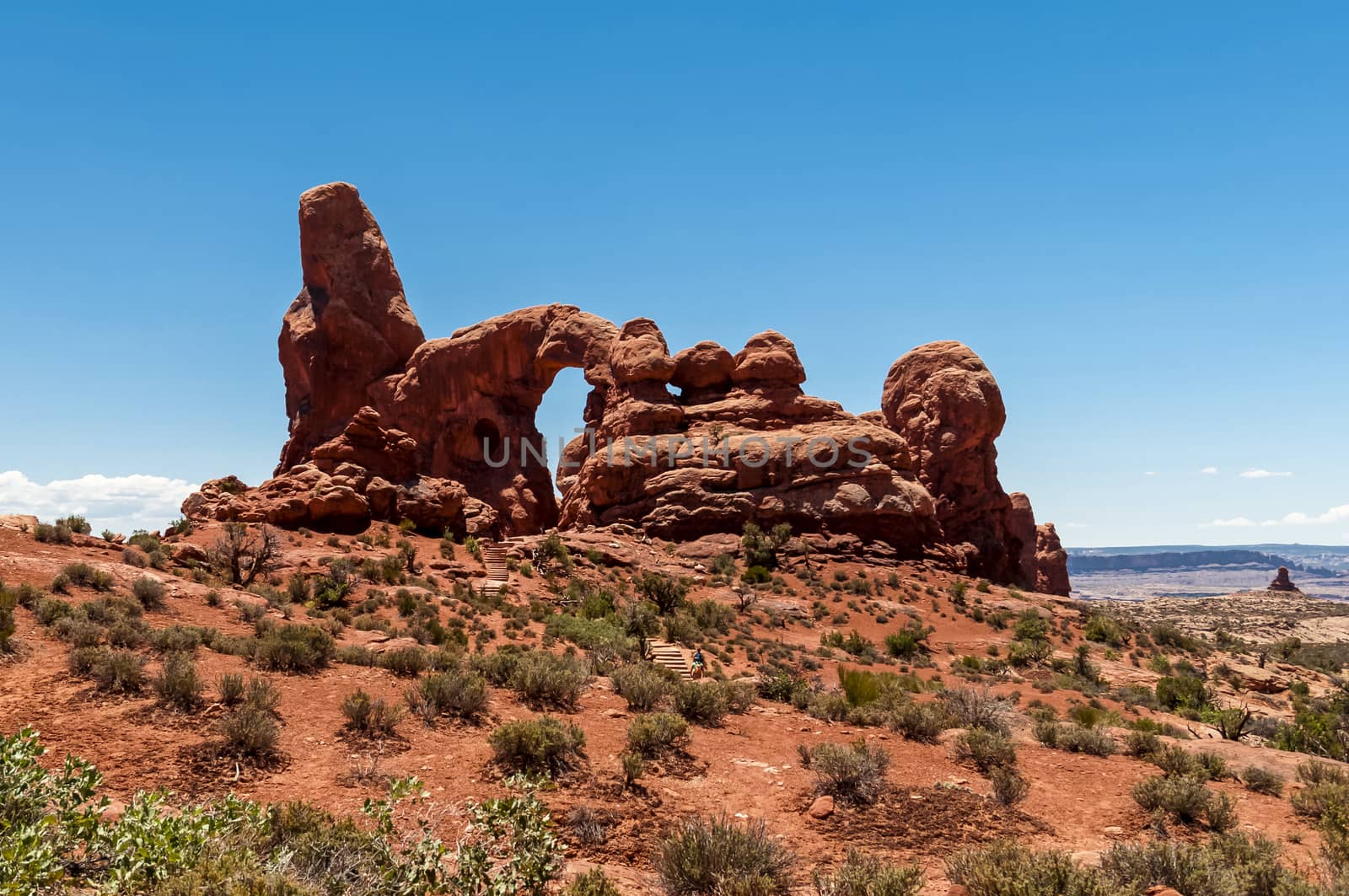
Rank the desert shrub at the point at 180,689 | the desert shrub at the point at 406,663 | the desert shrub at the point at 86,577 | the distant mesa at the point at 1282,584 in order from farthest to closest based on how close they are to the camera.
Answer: the distant mesa at the point at 1282,584
the desert shrub at the point at 86,577
the desert shrub at the point at 406,663
the desert shrub at the point at 180,689

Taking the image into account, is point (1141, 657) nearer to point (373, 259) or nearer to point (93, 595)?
point (93, 595)

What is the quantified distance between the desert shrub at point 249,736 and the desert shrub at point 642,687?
4.65 m

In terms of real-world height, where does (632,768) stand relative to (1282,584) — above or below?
above

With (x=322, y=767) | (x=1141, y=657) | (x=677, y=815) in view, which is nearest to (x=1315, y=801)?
(x=677, y=815)

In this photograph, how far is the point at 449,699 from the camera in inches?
370

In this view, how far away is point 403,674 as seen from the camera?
11430 mm

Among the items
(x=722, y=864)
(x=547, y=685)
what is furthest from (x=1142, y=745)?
(x=547, y=685)

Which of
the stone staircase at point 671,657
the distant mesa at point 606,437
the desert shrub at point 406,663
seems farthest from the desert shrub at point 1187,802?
the distant mesa at point 606,437

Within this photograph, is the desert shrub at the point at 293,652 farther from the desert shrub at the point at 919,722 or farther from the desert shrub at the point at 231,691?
the desert shrub at the point at 919,722

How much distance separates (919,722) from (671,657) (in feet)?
28.4

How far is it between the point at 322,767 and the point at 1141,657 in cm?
3094

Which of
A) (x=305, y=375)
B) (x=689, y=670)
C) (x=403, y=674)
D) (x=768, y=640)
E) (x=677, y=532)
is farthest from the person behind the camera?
(x=305, y=375)

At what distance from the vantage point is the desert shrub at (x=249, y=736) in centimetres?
751

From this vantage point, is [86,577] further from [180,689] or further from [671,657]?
[671,657]
